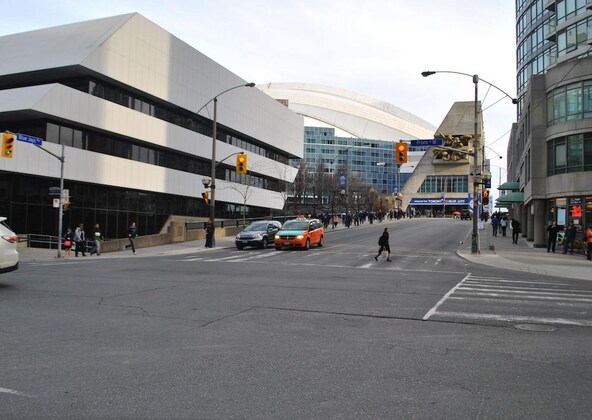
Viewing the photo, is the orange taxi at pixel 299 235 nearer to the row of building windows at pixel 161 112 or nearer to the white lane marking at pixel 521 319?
the row of building windows at pixel 161 112

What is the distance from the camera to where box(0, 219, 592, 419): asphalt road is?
15.4 feet

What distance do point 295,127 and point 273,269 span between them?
61110 millimetres

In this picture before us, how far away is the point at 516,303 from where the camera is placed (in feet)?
37.1

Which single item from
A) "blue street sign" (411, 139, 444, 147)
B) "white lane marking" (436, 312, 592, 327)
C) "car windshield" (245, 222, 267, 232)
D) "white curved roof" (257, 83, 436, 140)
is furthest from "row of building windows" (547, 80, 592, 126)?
"white curved roof" (257, 83, 436, 140)

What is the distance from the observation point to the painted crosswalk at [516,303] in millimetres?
9422

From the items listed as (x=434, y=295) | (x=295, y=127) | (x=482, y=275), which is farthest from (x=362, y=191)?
(x=434, y=295)

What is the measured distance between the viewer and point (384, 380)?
17.9 ft

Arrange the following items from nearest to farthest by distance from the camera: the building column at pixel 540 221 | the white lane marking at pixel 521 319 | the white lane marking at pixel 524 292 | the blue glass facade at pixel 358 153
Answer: the white lane marking at pixel 521 319 < the white lane marking at pixel 524 292 < the building column at pixel 540 221 < the blue glass facade at pixel 358 153

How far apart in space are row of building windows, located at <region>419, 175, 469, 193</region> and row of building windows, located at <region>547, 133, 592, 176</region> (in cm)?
9156

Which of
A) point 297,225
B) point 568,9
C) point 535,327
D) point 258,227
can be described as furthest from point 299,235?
point 568,9

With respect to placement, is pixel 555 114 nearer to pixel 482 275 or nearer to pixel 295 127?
pixel 482 275

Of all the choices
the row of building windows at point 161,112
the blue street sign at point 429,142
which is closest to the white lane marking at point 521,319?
the blue street sign at point 429,142

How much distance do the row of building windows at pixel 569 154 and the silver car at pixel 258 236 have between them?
18.3 metres

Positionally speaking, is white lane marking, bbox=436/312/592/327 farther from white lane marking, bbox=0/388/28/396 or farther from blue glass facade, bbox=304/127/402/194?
blue glass facade, bbox=304/127/402/194
